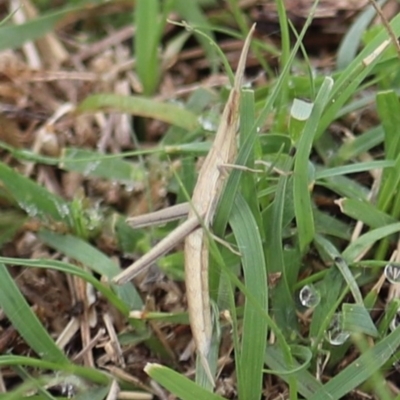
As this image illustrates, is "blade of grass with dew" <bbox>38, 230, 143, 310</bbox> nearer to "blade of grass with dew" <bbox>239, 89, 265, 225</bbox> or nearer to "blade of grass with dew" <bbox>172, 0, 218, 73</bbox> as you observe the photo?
"blade of grass with dew" <bbox>239, 89, 265, 225</bbox>

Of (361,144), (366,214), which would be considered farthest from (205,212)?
(361,144)

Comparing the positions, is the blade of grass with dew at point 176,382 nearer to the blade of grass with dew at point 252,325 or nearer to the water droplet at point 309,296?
the blade of grass with dew at point 252,325

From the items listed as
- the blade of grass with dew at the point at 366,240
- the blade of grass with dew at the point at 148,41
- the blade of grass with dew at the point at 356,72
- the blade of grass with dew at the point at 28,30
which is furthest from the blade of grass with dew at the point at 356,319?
the blade of grass with dew at the point at 28,30

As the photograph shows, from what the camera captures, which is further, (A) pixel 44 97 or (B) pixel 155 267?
(A) pixel 44 97

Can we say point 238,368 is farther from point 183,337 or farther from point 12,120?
point 12,120

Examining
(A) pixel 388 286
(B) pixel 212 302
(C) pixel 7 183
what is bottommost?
(A) pixel 388 286

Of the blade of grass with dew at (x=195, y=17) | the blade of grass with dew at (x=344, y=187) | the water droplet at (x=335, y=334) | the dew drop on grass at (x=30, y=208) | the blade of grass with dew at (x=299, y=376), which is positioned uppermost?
the blade of grass with dew at (x=195, y=17)

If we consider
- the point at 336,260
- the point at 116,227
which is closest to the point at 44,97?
the point at 116,227

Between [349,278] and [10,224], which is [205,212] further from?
[10,224]
